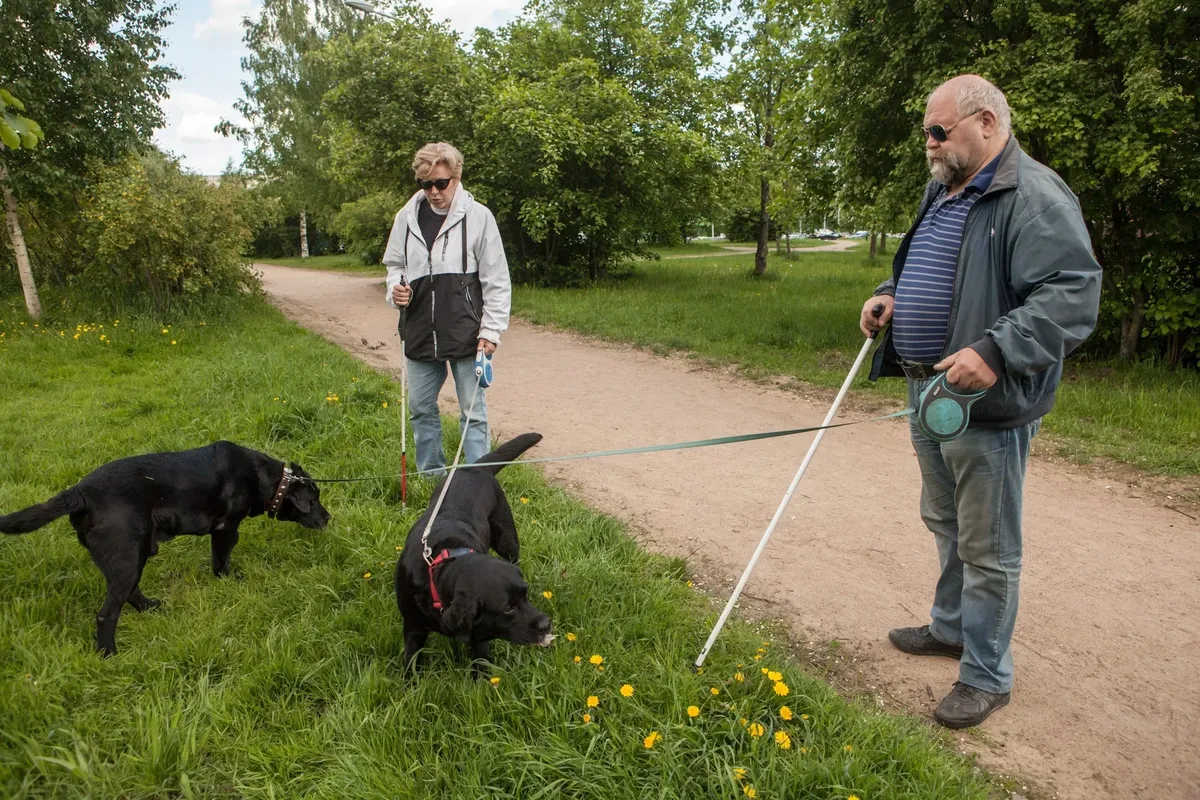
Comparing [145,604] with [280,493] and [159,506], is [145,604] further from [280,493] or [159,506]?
[280,493]

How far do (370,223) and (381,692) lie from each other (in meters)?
27.2

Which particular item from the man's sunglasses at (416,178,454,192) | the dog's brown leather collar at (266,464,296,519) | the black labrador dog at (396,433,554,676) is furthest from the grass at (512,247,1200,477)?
the dog's brown leather collar at (266,464,296,519)

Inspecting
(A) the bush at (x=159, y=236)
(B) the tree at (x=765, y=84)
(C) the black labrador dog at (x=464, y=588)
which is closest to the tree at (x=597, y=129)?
(B) the tree at (x=765, y=84)

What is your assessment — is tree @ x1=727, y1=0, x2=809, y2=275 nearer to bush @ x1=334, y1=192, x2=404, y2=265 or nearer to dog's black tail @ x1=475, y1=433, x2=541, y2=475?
dog's black tail @ x1=475, y1=433, x2=541, y2=475

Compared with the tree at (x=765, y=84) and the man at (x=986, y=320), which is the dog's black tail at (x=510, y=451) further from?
the tree at (x=765, y=84)

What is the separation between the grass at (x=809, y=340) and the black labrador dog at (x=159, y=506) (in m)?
5.44

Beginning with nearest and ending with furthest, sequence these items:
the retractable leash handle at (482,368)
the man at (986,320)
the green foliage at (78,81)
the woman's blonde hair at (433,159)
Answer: the man at (986,320) → the woman's blonde hair at (433,159) → the retractable leash handle at (482,368) → the green foliage at (78,81)

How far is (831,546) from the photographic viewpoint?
4145mm

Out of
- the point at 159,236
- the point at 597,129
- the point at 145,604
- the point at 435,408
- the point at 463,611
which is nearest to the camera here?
the point at 463,611

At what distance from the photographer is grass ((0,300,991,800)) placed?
232 cm

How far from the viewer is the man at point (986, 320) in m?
2.21

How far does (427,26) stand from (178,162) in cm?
652

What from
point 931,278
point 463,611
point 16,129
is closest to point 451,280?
point 16,129

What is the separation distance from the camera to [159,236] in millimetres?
10055
